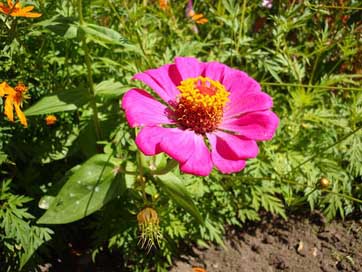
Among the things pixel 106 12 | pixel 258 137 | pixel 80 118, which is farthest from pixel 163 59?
pixel 258 137

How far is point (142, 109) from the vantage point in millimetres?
1085

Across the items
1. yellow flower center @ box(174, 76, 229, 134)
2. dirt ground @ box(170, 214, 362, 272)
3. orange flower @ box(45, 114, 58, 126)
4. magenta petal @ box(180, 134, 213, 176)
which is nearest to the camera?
magenta petal @ box(180, 134, 213, 176)

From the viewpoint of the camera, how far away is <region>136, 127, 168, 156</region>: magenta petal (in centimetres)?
100

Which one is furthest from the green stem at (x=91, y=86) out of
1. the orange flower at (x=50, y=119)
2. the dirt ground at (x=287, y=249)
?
the dirt ground at (x=287, y=249)

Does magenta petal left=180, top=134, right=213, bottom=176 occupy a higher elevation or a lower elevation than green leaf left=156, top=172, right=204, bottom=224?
higher

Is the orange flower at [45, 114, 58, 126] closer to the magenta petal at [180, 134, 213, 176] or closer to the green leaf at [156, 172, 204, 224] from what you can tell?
the green leaf at [156, 172, 204, 224]

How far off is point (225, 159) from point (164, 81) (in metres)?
0.28

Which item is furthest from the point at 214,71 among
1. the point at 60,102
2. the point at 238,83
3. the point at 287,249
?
the point at 287,249

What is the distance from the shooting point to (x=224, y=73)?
4.09 feet

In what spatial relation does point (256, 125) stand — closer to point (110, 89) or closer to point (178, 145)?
point (178, 145)

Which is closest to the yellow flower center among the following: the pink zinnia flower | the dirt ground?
the pink zinnia flower

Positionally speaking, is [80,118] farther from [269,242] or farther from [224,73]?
[269,242]

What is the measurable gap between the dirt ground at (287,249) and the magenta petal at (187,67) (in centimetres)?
74

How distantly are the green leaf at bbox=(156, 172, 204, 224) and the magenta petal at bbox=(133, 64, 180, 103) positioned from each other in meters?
0.25
